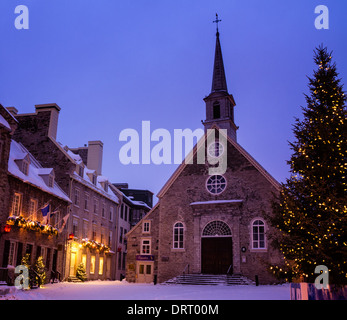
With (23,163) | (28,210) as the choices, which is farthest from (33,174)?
(28,210)

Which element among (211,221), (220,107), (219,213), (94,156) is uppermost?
(220,107)

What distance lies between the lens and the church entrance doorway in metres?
29.0

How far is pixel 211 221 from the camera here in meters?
30.1

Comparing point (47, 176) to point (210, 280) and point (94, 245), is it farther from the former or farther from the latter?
point (210, 280)

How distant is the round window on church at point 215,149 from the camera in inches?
1242

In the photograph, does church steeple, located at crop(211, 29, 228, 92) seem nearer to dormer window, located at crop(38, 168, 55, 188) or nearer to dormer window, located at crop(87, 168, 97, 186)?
dormer window, located at crop(87, 168, 97, 186)

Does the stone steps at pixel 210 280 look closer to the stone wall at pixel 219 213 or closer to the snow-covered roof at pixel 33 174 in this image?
the stone wall at pixel 219 213

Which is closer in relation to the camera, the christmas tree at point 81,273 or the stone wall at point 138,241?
the christmas tree at point 81,273

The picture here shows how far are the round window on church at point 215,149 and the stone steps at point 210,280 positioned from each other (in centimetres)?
951

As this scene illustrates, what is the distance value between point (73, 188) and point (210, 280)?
13.6m

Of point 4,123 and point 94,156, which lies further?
point 94,156

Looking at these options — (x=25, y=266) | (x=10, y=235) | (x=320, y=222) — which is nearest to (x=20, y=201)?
(x=10, y=235)

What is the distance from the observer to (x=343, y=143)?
14078mm

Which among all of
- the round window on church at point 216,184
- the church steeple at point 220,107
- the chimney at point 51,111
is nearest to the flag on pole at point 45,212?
the chimney at point 51,111
